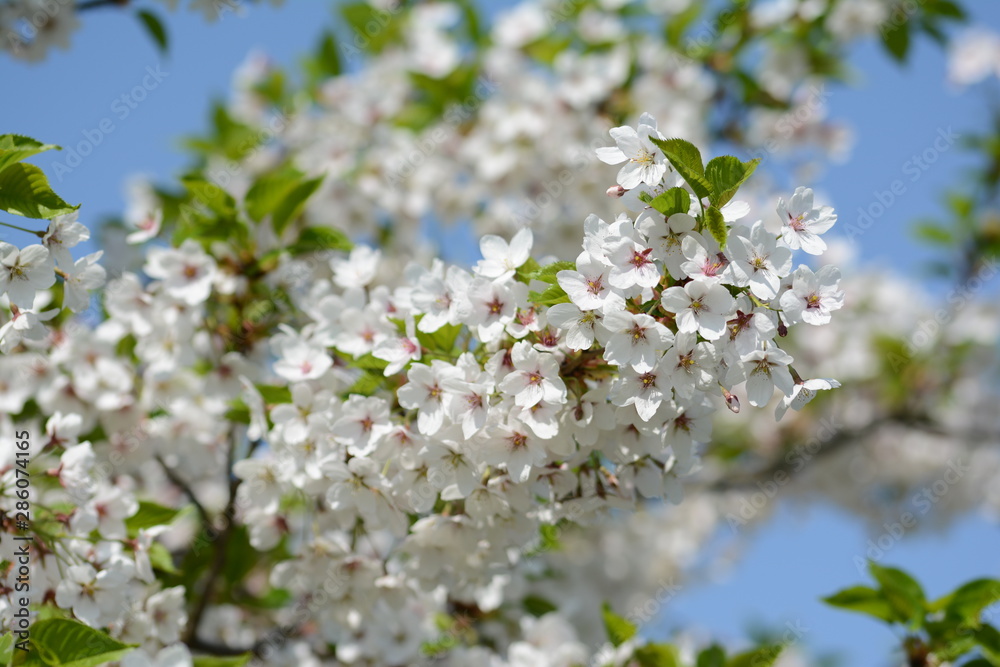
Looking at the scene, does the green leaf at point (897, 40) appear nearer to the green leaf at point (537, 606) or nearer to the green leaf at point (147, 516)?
the green leaf at point (537, 606)

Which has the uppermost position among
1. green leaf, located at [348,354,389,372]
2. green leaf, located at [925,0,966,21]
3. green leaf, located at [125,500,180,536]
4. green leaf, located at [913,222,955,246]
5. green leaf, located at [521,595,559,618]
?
green leaf, located at [348,354,389,372]

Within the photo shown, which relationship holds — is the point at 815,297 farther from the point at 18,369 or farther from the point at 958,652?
the point at 18,369

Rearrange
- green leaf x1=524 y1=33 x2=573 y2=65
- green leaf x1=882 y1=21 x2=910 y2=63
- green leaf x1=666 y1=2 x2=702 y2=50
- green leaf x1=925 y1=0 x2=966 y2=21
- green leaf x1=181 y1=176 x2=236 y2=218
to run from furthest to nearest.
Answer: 1. green leaf x1=524 y1=33 x2=573 y2=65
2. green leaf x1=666 y1=2 x2=702 y2=50
3. green leaf x1=882 y1=21 x2=910 y2=63
4. green leaf x1=925 y1=0 x2=966 y2=21
5. green leaf x1=181 y1=176 x2=236 y2=218

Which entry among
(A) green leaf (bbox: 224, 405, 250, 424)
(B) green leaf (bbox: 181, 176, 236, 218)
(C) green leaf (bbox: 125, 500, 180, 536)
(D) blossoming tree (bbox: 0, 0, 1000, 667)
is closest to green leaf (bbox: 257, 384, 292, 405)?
(D) blossoming tree (bbox: 0, 0, 1000, 667)

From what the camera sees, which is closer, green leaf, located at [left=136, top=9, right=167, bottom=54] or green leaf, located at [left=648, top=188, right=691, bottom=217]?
green leaf, located at [left=648, top=188, right=691, bottom=217]

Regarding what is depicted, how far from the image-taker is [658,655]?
2.81 metres

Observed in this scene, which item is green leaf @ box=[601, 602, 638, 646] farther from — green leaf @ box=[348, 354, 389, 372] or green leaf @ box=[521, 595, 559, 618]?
green leaf @ box=[348, 354, 389, 372]

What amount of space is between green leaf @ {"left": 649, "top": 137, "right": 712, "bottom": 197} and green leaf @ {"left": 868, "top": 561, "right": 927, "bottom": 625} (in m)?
1.56

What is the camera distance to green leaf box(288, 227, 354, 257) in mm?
3111

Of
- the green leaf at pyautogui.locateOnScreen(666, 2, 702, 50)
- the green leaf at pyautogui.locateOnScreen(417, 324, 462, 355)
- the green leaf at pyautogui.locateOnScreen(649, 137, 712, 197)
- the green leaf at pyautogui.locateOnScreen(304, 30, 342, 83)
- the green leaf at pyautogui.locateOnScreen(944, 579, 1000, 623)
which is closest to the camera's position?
the green leaf at pyautogui.locateOnScreen(649, 137, 712, 197)

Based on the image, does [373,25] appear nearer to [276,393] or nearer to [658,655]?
[276,393]

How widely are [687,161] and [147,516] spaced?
2058mm

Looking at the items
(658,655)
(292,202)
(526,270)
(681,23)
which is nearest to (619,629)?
(658,655)

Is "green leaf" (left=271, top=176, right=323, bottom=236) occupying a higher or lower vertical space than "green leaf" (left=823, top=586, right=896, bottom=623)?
higher
